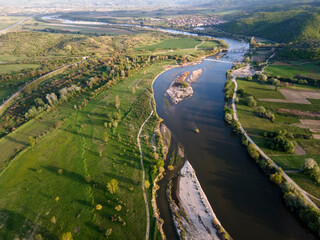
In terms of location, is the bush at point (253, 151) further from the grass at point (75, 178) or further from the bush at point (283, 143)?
the grass at point (75, 178)

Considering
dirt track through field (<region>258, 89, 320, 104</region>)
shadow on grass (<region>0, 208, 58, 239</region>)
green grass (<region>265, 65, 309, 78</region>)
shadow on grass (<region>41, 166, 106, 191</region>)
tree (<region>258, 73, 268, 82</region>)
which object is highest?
green grass (<region>265, 65, 309, 78</region>)

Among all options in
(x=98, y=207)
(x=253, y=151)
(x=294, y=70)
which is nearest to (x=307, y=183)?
(x=253, y=151)

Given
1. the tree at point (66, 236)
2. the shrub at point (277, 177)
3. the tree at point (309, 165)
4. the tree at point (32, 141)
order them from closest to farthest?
the tree at point (66, 236)
the shrub at point (277, 177)
the tree at point (309, 165)
the tree at point (32, 141)

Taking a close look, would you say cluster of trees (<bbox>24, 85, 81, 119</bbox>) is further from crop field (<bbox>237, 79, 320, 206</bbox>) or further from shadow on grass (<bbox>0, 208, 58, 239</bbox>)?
crop field (<bbox>237, 79, 320, 206</bbox>)

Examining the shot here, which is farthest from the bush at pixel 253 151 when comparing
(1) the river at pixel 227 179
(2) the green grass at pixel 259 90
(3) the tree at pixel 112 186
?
(3) the tree at pixel 112 186

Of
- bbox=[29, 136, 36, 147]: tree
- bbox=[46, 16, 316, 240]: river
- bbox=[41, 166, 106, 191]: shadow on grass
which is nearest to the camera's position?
bbox=[46, 16, 316, 240]: river

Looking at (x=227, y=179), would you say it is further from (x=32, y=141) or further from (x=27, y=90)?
(x=27, y=90)

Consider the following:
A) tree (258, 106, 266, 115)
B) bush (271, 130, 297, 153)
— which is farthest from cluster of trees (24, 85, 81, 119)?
bush (271, 130, 297, 153)
